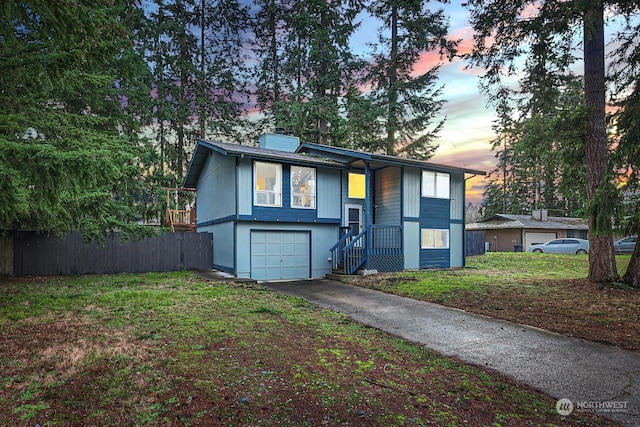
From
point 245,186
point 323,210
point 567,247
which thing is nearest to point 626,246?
point 567,247

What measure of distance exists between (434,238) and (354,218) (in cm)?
380

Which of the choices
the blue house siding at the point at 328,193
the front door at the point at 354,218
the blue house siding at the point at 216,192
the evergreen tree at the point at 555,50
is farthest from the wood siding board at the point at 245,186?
the evergreen tree at the point at 555,50

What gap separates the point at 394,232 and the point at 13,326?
12.2 metres

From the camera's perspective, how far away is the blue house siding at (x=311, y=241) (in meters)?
12.9

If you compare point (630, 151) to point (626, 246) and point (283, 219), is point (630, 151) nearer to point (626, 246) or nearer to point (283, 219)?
point (283, 219)

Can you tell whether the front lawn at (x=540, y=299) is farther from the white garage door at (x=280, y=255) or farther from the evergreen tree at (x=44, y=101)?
the evergreen tree at (x=44, y=101)

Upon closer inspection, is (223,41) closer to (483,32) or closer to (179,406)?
(483,32)

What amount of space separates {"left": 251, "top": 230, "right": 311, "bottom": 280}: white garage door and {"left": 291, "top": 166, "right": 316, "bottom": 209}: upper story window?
3.80 feet

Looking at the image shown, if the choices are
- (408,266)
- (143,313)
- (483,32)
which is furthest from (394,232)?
(143,313)

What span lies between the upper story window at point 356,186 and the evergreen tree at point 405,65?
32.5ft

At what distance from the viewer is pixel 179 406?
3.16 meters

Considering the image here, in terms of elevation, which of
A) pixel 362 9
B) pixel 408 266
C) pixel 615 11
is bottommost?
pixel 408 266

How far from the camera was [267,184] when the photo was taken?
1368 centimetres

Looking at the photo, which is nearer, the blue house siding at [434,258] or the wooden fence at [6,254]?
the wooden fence at [6,254]
